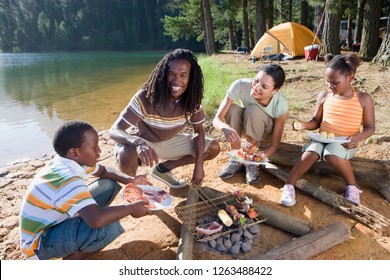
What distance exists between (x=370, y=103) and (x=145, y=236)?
2.15 meters

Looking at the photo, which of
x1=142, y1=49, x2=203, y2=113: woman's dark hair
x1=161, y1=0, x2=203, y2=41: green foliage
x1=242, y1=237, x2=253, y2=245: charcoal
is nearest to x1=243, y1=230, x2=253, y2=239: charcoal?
x1=242, y1=237, x2=253, y2=245: charcoal

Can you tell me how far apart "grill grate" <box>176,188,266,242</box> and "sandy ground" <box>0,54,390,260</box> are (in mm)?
88

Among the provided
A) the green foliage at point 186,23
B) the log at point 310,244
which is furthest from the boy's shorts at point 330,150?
the green foliage at point 186,23

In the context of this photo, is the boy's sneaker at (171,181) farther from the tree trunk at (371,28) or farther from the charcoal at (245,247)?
the tree trunk at (371,28)

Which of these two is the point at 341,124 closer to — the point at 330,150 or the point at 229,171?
the point at 330,150

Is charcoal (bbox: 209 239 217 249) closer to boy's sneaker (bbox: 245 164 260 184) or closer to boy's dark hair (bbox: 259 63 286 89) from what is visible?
boy's sneaker (bbox: 245 164 260 184)

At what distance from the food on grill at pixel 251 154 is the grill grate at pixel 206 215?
1.27ft

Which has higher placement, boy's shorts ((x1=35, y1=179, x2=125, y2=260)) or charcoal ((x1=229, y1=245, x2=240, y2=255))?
boy's shorts ((x1=35, y1=179, x2=125, y2=260))

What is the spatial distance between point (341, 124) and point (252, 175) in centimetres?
91

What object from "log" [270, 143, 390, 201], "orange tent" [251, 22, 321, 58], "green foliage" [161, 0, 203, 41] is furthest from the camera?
"green foliage" [161, 0, 203, 41]

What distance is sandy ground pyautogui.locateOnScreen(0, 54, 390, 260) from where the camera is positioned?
196 centimetres

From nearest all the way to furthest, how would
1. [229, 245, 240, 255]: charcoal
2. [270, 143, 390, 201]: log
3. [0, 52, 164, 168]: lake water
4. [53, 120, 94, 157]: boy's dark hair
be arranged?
[53, 120, 94, 157]: boy's dark hair < [229, 245, 240, 255]: charcoal < [270, 143, 390, 201]: log < [0, 52, 164, 168]: lake water

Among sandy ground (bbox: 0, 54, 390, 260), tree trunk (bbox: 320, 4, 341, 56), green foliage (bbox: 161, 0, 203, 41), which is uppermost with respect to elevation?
green foliage (bbox: 161, 0, 203, 41)
